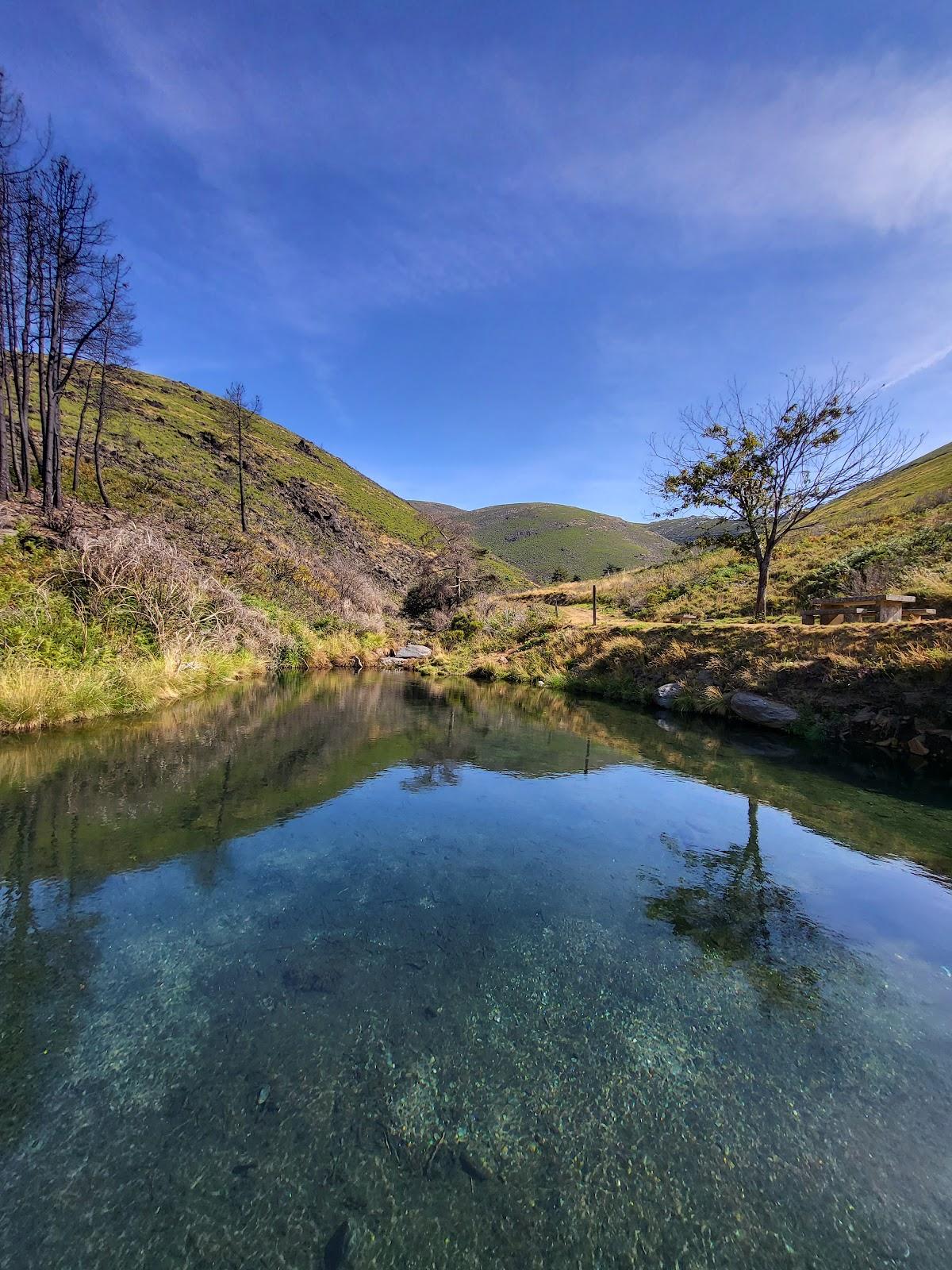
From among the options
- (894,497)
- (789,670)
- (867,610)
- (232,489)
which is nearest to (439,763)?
(789,670)

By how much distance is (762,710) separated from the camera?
1152 cm

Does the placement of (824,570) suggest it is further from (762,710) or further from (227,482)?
(227,482)

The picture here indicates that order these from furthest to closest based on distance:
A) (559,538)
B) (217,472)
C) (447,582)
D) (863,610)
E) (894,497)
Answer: (559,538) → (217,472) → (894,497) → (447,582) → (863,610)

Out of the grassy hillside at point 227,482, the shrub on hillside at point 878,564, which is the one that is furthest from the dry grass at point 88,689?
the shrub on hillside at point 878,564

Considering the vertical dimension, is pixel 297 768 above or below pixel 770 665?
below

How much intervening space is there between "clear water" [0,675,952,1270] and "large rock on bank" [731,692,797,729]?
516cm

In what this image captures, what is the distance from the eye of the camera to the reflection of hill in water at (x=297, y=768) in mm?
4949

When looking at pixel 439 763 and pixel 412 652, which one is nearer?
pixel 439 763

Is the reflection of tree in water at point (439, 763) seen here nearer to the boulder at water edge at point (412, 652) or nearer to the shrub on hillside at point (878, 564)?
the boulder at water edge at point (412, 652)

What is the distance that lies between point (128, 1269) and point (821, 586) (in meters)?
24.5

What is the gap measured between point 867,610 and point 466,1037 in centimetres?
1456

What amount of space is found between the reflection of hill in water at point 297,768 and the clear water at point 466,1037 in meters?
0.08

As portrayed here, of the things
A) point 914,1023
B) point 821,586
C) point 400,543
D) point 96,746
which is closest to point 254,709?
point 96,746

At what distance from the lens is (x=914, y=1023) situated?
2.85m
